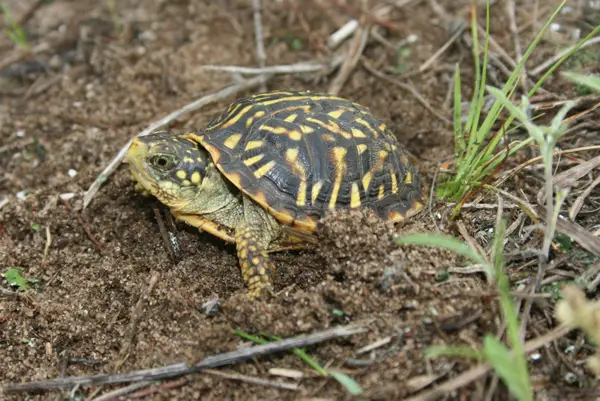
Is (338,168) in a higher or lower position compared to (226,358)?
higher

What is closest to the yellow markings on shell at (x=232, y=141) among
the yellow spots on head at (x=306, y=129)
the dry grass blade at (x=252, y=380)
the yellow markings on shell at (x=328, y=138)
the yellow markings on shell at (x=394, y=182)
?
the yellow spots on head at (x=306, y=129)

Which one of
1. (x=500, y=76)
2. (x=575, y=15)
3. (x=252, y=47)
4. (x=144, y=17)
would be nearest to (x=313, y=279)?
(x=500, y=76)

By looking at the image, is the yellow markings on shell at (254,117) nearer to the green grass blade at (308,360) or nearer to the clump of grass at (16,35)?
the green grass blade at (308,360)

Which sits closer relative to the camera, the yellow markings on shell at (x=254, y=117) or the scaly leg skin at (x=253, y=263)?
the scaly leg skin at (x=253, y=263)

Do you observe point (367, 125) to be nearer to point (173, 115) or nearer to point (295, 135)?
point (295, 135)

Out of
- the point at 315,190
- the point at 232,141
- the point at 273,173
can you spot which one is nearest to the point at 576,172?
the point at 315,190

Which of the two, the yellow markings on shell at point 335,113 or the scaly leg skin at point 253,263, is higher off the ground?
the yellow markings on shell at point 335,113

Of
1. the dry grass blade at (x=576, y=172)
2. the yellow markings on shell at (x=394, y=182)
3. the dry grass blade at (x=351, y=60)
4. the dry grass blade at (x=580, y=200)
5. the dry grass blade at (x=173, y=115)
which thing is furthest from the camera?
the dry grass blade at (x=351, y=60)
